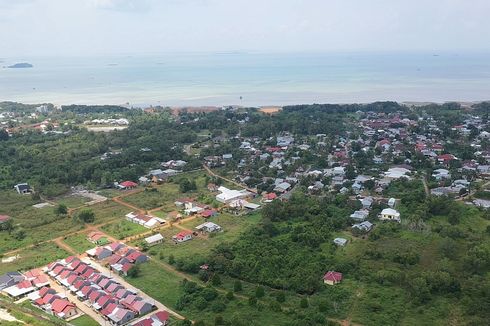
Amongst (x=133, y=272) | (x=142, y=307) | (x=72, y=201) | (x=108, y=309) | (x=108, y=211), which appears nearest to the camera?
(x=142, y=307)

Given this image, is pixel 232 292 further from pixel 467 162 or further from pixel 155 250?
pixel 467 162

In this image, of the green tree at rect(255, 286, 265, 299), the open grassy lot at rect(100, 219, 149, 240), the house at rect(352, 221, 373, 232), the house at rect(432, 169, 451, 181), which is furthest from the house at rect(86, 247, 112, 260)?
the house at rect(432, 169, 451, 181)

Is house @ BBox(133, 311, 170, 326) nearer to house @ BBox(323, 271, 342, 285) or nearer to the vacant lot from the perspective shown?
the vacant lot

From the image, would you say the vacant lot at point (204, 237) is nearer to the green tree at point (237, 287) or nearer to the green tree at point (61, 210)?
the green tree at point (237, 287)

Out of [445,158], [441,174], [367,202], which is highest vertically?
[445,158]

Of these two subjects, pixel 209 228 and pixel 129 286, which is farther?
pixel 209 228

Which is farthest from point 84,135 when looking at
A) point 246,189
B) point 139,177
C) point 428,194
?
point 428,194

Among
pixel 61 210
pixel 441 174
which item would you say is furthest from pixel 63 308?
pixel 441 174

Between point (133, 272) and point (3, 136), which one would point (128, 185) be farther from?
point (3, 136)

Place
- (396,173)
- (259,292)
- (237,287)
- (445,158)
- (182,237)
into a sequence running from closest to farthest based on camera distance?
1. (259,292)
2. (237,287)
3. (182,237)
4. (396,173)
5. (445,158)
